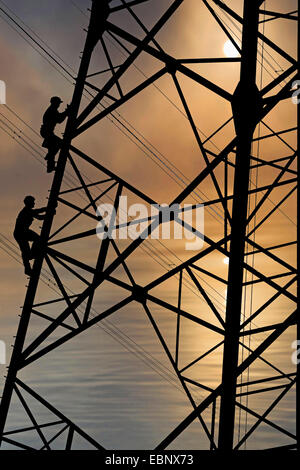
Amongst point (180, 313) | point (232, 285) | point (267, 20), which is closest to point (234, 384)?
point (232, 285)

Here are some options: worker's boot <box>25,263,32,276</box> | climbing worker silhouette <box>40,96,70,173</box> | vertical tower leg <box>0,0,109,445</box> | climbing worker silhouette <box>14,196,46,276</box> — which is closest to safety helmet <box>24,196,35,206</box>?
climbing worker silhouette <box>14,196,46,276</box>

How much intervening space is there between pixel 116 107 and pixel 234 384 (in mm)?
5541

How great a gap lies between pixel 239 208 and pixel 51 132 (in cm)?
614

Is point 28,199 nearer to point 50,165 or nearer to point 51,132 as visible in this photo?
point 50,165

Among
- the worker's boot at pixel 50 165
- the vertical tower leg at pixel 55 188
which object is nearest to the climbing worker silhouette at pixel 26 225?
the worker's boot at pixel 50 165

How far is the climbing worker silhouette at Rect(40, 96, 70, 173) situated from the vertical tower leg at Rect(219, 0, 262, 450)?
4.93 m

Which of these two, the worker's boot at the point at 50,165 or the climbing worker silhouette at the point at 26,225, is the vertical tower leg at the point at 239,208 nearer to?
the worker's boot at the point at 50,165

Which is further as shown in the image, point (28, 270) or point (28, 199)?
point (28, 199)

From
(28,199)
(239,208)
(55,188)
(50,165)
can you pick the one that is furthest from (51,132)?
(239,208)

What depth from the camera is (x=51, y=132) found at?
54.6 feet

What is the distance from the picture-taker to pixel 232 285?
11.6m

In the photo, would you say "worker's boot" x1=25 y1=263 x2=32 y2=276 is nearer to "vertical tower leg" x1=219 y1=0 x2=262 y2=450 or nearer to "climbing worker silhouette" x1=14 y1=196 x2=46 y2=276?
"climbing worker silhouette" x1=14 y1=196 x2=46 y2=276

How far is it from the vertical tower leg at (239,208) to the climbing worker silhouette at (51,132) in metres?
4.93
